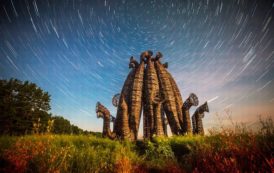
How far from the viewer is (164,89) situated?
48.8 ft

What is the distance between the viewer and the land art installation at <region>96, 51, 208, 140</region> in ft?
41.7

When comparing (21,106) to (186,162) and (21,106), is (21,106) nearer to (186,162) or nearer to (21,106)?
(21,106)

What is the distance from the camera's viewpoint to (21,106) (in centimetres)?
2633

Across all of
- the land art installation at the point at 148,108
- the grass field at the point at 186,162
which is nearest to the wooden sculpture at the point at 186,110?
the land art installation at the point at 148,108

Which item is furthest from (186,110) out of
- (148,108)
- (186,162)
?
(186,162)

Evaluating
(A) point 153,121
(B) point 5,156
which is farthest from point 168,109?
(B) point 5,156

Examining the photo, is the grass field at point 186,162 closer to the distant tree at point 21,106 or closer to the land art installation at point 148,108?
the land art installation at point 148,108

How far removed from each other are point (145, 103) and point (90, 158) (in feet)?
32.2

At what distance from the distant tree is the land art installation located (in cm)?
1190

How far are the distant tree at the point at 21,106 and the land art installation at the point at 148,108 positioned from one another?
468 inches

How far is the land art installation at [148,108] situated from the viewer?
1271 cm

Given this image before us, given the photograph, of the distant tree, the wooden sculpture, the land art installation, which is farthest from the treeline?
the wooden sculpture

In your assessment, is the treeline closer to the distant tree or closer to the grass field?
the distant tree

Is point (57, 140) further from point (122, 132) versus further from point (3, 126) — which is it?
point (3, 126)
